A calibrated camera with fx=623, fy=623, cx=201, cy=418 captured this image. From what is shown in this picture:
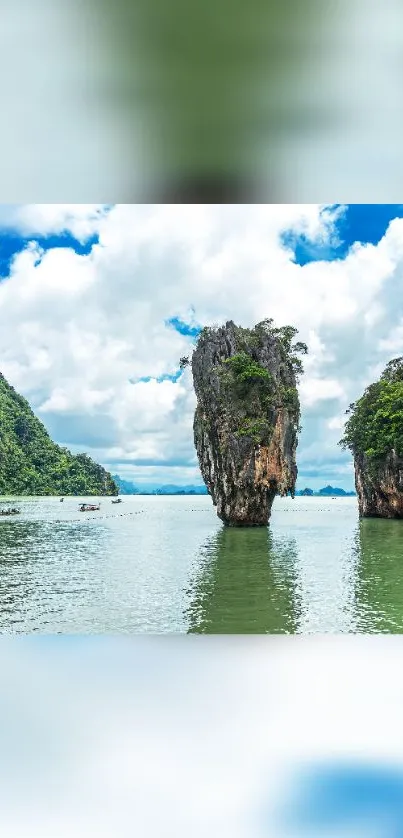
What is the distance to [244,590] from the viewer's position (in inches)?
289

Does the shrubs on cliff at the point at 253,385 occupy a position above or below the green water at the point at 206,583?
above

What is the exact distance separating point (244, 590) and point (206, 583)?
3.14ft

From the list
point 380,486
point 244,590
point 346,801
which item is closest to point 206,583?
point 244,590

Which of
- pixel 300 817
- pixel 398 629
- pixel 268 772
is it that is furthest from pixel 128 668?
pixel 398 629

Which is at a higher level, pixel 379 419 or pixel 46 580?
pixel 379 419

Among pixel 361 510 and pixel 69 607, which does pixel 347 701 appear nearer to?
pixel 69 607

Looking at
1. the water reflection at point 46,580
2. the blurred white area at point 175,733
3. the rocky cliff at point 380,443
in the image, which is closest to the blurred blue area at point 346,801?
the blurred white area at point 175,733

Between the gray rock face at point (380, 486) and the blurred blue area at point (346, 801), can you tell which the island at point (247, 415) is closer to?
the gray rock face at point (380, 486)

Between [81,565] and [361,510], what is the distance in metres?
14.2

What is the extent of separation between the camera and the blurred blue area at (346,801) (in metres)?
1.54

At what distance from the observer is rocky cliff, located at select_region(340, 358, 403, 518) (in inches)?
722
